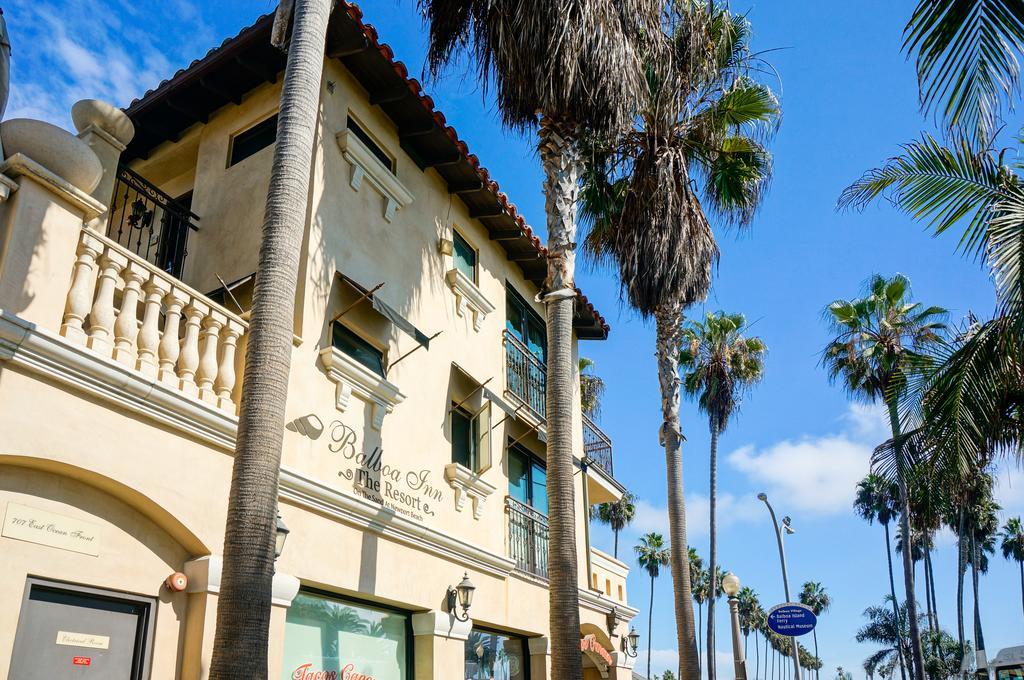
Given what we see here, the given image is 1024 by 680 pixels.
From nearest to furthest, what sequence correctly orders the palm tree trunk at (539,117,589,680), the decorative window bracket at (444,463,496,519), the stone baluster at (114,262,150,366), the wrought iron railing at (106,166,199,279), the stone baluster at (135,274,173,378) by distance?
the stone baluster at (114,262,150,366) < the stone baluster at (135,274,173,378) < the palm tree trunk at (539,117,589,680) < the wrought iron railing at (106,166,199,279) < the decorative window bracket at (444,463,496,519)

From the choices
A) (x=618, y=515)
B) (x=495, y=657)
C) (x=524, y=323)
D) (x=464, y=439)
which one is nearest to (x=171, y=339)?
(x=464, y=439)

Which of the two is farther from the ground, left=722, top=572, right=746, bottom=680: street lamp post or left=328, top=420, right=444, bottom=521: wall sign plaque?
left=328, top=420, right=444, bottom=521: wall sign plaque

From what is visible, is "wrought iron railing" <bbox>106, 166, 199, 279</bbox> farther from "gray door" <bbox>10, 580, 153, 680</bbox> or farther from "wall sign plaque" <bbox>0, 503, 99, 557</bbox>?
"gray door" <bbox>10, 580, 153, 680</bbox>

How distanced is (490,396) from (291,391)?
213 inches

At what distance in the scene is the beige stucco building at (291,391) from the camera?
6281 mm

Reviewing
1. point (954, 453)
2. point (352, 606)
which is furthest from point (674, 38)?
point (352, 606)

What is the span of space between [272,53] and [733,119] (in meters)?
8.63

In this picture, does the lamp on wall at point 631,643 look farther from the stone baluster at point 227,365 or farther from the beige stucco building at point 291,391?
the stone baluster at point 227,365

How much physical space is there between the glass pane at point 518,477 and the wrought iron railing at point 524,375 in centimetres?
95

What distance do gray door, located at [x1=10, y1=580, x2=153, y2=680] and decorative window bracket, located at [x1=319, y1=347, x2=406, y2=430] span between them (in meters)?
3.49

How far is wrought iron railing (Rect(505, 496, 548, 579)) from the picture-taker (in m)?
13.9

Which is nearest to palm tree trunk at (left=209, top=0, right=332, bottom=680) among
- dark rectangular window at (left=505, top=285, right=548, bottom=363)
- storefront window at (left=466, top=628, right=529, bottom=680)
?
storefront window at (left=466, top=628, right=529, bottom=680)

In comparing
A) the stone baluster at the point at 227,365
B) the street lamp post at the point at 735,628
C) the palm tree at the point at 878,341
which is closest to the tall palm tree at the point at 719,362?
the palm tree at the point at 878,341

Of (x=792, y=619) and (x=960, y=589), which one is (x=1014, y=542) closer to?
(x=960, y=589)
